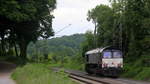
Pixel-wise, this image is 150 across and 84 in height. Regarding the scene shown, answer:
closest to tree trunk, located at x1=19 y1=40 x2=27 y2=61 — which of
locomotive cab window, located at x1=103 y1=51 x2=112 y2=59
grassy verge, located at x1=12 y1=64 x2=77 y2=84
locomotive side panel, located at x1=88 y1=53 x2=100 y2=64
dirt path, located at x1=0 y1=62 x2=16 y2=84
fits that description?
dirt path, located at x1=0 y1=62 x2=16 y2=84

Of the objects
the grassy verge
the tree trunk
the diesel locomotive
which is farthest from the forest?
the grassy verge

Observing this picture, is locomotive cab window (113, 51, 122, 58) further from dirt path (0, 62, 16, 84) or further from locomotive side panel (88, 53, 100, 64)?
dirt path (0, 62, 16, 84)

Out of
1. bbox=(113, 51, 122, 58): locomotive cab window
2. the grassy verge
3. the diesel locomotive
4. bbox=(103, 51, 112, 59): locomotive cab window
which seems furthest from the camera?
bbox=(113, 51, 122, 58): locomotive cab window

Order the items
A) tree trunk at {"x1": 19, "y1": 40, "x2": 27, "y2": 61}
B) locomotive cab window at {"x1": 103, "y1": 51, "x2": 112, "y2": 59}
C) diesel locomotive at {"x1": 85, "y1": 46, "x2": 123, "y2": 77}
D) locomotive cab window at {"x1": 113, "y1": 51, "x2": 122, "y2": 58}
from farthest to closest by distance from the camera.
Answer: tree trunk at {"x1": 19, "y1": 40, "x2": 27, "y2": 61}
locomotive cab window at {"x1": 113, "y1": 51, "x2": 122, "y2": 58}
locomotive cab window at {"x1": 103, "y1": 51, "x2": 112, "y2": 59}
diesel locomotive at {"x1": 85, "y1": 46, "x2": 123, "y2": 77}

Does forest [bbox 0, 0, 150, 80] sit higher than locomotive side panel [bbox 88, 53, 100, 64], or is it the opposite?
forest [bbox 0, 0, 150, 80]

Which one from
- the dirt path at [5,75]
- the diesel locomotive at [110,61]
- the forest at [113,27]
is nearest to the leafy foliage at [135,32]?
the forest at [113,27]

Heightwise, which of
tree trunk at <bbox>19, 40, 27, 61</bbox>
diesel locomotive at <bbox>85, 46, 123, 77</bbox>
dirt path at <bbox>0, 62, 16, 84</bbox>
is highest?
tree trunk at <bbox>19, 40, 27, 61</bbox>

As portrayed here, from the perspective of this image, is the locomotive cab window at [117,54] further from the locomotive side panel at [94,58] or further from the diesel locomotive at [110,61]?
the locomotive side panel at [94,58]

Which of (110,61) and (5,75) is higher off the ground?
(110,61)

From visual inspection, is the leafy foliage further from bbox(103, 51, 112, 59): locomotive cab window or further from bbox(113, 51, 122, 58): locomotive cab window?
bbox(103, 51, 112, 59): locomotive cab window

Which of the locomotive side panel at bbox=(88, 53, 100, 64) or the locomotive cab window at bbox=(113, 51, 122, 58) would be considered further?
the locomotive side panel at bbox=(88, 53, 100, 64)

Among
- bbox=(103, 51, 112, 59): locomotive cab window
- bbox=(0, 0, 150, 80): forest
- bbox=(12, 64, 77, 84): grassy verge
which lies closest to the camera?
bbox=(12, 64, 77, 84): grassy verge

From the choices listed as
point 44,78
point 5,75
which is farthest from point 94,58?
point 44,78

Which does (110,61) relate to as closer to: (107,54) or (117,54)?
(107,54)
